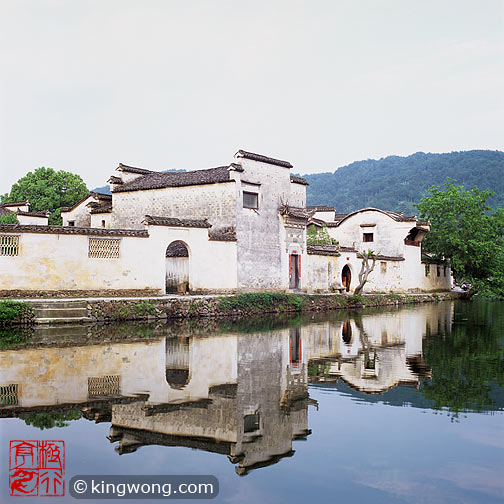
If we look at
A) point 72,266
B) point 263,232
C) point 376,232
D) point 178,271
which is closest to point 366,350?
point 72,266

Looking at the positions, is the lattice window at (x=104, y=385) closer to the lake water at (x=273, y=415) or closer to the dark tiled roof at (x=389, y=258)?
the lake water at (x=273, y=415)

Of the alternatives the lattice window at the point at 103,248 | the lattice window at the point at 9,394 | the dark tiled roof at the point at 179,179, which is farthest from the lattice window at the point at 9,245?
the lattice window at the point at 9,394

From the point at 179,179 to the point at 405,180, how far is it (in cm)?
10831

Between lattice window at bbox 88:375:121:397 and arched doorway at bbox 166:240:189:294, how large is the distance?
16.3 metres

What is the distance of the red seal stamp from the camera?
17.3 ft

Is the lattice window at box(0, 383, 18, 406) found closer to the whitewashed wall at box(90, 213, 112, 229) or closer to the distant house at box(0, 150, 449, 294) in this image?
the distant house at box(0, 150, 449, 294)

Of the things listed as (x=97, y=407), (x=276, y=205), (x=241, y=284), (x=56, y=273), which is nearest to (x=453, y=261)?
(x=276, y=205)

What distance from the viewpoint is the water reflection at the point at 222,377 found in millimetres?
7088

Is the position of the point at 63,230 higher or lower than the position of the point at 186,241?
higher

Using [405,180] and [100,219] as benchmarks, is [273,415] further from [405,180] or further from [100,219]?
[405,180]

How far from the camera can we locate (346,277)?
37.2m

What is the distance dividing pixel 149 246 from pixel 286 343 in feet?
32.9

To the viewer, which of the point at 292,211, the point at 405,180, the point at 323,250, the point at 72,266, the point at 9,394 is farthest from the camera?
the point at 405,180

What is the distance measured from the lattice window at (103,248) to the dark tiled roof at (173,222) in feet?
5.21
